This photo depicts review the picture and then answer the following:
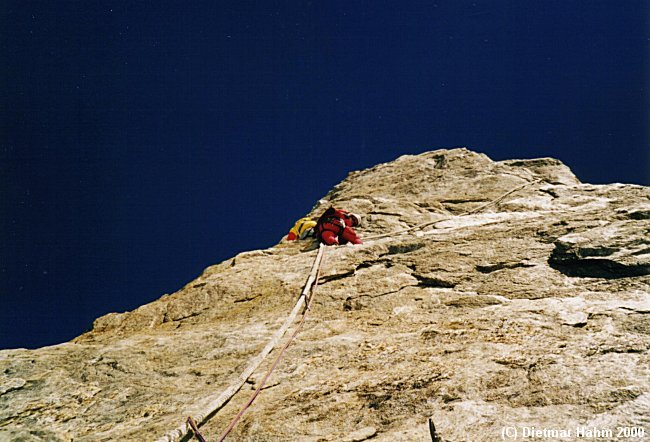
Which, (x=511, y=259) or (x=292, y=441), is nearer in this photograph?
(x=292, y=441)

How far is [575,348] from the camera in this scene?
3.70 metres

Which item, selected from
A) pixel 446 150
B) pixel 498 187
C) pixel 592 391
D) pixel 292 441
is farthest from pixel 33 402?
pixel 446 150

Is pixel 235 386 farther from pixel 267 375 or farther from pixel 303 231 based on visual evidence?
pixel 303 231

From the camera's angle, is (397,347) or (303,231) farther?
(303,231)

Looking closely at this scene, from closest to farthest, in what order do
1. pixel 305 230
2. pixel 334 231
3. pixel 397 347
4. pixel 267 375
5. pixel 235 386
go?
pixel 235 386
pixel 267 375
pixel 397 347
pixel 334 231
pixel 305 230

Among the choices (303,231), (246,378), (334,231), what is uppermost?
(334,231)

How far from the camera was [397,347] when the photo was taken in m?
4.48

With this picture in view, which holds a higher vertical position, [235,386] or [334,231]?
[334,231]

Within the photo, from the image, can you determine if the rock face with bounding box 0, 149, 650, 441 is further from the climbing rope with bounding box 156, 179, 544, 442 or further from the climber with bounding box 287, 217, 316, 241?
the climber with bounding box 287, 217, 316, 241

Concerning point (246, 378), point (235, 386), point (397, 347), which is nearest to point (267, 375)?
point (246, 378)

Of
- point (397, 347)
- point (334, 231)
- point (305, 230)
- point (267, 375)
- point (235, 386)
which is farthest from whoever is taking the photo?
point (305, 230)

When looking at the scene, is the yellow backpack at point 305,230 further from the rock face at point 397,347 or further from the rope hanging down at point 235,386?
the rope hanging down at point 235,386

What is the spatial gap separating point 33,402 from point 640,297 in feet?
22.0

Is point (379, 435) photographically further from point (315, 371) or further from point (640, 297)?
point (640, 297)
